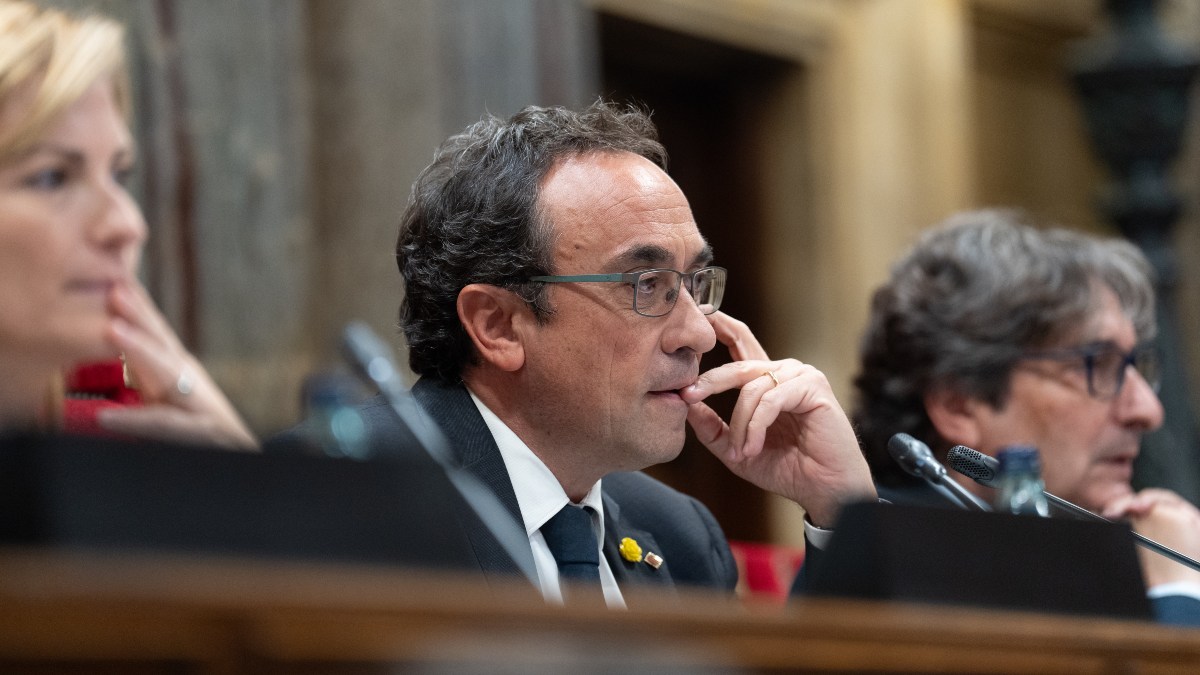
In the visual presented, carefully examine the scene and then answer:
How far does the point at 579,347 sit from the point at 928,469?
59cm

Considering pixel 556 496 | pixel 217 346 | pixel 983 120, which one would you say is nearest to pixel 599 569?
pixel 556 496

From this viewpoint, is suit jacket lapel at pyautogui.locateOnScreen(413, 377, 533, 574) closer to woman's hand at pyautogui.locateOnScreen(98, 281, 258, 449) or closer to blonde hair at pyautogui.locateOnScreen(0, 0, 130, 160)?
woman's hand at pyautogui.locateOnScreen(98, 281, 258, 449)

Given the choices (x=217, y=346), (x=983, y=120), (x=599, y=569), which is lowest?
(x=599, y=569)

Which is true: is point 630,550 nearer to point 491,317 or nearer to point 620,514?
point 620,514

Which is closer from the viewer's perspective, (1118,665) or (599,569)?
(1118,665)

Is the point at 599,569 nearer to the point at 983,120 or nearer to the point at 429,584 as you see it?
the point at 429,584

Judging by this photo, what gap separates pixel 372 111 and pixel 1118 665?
3.06 metres

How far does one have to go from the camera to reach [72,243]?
5.18 ft

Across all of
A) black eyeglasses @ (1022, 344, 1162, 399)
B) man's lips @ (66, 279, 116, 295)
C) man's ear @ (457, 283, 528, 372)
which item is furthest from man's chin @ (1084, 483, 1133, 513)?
man's lips @ (66, 279, 116, 295)

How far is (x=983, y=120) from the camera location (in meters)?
7.02

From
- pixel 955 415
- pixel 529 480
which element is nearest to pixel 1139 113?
pixel 955 415

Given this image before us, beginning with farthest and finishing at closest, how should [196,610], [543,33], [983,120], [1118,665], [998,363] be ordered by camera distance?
[983,120], [543,33], [998,363], [1118,665], [196,610]

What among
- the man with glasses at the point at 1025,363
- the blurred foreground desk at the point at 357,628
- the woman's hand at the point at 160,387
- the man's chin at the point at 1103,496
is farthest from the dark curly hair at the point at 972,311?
the blurred foreground desk at the point at 357,628

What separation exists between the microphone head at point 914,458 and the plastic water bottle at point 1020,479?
0.56 ft
